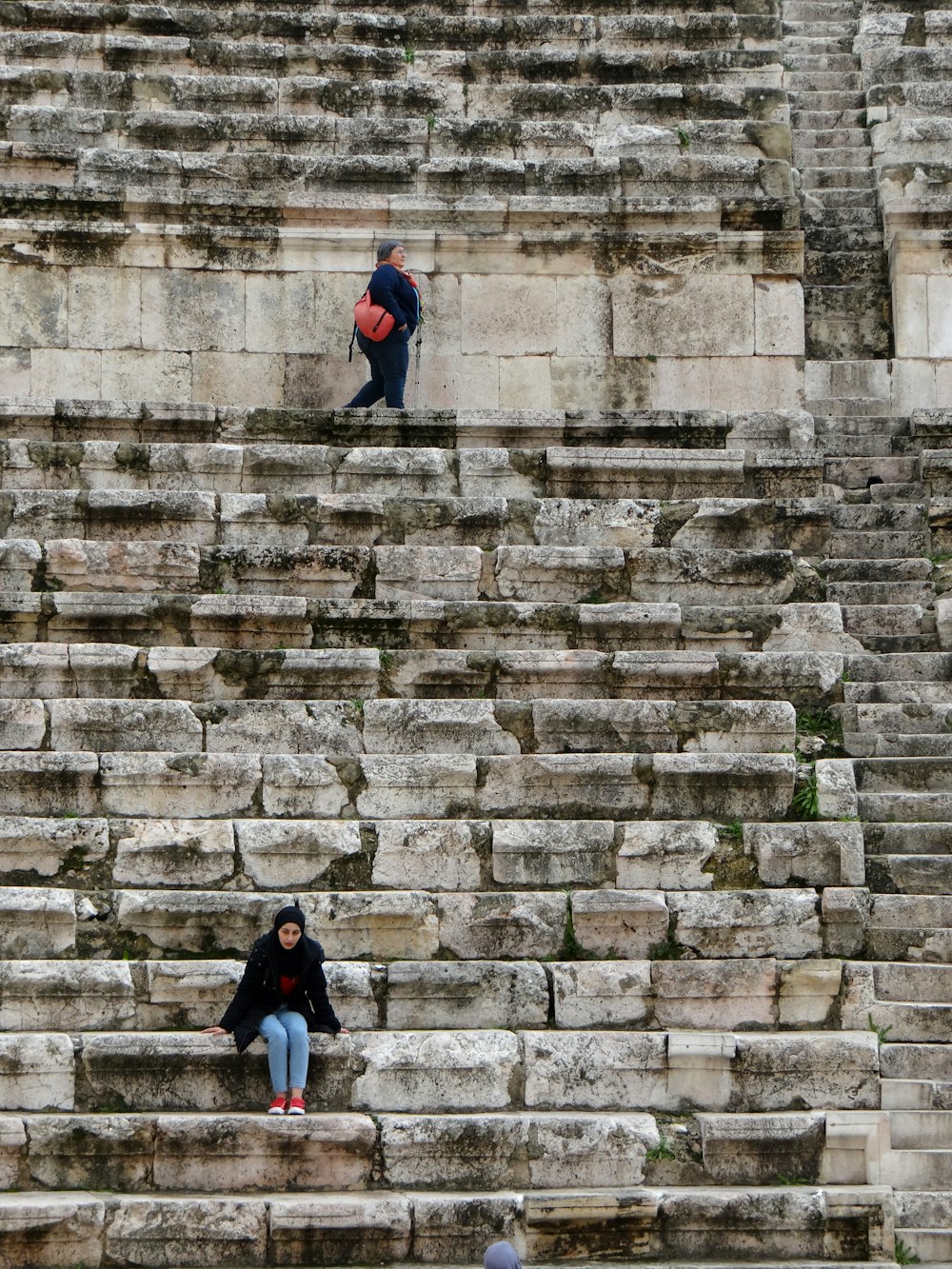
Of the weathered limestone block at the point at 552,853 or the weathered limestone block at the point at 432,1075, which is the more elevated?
the weathered limestone block at the point at 552,853

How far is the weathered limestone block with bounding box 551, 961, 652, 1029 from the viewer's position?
9148 mm

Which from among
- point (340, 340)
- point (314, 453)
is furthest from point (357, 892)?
point (340, 340)

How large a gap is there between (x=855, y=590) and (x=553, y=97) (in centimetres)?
570

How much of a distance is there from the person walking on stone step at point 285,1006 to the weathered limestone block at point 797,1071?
1.94 meters

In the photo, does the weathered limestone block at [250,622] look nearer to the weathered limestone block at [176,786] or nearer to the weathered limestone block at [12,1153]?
the weathered limestone block at [176,786]

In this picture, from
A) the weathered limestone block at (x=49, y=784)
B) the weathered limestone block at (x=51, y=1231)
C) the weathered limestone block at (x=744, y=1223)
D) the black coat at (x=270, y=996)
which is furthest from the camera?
the weathered limestone block at (x=49, y=784)

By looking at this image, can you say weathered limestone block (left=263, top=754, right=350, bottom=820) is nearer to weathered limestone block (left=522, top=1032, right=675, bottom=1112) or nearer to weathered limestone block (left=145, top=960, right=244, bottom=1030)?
weathered limestone block (left=145, top=960, right=244, bottom=1030)

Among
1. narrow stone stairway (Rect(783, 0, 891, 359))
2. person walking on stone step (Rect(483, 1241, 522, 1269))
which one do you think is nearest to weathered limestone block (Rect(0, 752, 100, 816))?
person walking on stone step (Rect(483, 1241, 522, 1269))

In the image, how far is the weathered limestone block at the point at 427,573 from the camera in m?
11.3

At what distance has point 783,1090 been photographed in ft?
29.0

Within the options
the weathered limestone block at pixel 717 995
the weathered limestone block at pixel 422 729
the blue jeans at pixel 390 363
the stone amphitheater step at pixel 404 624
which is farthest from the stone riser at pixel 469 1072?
the blue jeans at pixel 390 363

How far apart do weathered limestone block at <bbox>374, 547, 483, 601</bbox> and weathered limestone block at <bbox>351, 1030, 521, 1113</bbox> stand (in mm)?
3318

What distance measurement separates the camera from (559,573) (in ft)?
37.3

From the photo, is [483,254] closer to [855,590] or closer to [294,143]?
[294,143]
